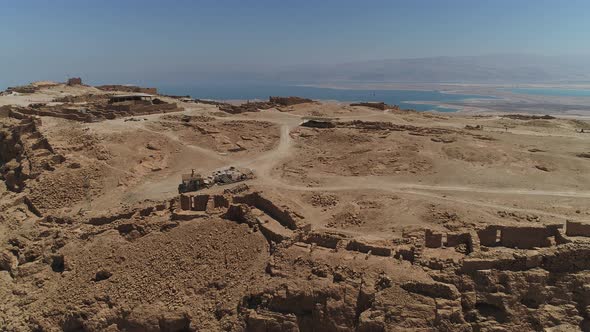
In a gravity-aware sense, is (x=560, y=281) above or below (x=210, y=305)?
above

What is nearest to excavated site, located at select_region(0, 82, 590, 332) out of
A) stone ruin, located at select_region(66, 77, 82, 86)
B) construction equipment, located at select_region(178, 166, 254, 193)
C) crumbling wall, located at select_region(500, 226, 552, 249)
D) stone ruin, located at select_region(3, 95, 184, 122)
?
crumbling wall, located at select_region(500, 226, 552, 249)

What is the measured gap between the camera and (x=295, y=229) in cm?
1733

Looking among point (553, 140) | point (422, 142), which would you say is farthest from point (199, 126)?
point (553, 140)

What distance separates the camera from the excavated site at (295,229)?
12.7m

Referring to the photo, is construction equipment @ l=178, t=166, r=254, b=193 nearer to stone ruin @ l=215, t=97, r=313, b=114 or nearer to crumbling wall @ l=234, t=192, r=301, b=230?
crumbling wall @ l=234, t=192, r=301, b=230

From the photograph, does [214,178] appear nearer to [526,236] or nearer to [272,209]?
[272,209]

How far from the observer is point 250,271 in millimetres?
15609

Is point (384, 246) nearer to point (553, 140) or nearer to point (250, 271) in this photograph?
point (250, 271)

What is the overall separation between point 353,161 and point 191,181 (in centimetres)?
1015

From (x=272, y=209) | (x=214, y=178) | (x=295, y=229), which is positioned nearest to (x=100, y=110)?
(x=214, y=178)

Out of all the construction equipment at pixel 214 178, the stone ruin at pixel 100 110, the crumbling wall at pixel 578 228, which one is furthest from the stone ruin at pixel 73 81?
the crumbling wall at pixel 578 228

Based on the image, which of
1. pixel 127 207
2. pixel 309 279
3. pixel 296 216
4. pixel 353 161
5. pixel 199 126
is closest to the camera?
pixel 309 279

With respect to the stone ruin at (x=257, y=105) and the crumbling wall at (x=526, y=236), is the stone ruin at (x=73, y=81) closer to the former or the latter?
the stone ruin at (x=257, y=105)

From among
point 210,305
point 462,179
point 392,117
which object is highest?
point 392,117
